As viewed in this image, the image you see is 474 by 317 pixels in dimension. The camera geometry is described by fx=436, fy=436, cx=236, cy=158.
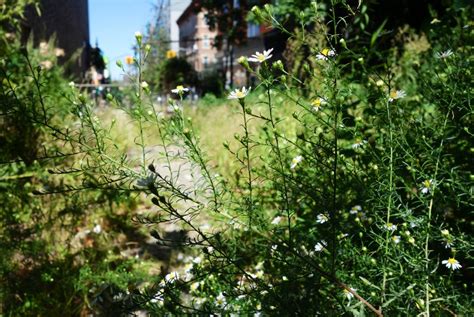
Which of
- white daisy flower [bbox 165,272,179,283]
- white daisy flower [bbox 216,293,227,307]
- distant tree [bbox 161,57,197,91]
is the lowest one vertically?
distant tree [bbox 161,57,197,91]

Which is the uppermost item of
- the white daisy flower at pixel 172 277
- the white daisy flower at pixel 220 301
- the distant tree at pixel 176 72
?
the white daisy flower at pixel 172 277

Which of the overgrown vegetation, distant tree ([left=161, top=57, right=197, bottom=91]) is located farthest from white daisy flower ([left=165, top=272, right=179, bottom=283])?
distant tree ([left=161, top=57, right=197, bottom=91])

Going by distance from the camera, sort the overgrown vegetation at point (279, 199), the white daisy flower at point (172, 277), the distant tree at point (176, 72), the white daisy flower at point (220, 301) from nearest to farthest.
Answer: the overgrown vegetation at point (279, 199) → the white daisy flower at point (172, 277) → the white daisy flower at point (220, 301) → the distant tree at point (176, 72)

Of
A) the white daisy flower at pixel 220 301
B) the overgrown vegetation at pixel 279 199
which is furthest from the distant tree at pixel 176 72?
the white daisy flower at pixel 220 301

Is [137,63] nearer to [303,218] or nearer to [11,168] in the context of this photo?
[303,218]

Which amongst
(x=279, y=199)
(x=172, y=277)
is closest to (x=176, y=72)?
(x=279, y=199)

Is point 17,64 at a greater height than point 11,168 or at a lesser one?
greater

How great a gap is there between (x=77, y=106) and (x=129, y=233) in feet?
5.87

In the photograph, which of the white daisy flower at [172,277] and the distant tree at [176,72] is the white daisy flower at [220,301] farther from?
the distant tree at [176,72]

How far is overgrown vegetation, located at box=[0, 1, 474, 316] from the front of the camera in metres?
1.04

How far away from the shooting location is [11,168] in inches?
86.0

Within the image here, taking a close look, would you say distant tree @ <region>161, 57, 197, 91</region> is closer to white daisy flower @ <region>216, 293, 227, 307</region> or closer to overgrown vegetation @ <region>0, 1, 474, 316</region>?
overgrown vegetation @ <region>0, 1, 474, 316</region>

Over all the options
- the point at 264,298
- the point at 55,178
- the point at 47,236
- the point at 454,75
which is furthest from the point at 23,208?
the point at 454,75

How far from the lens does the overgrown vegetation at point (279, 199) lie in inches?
41.0
